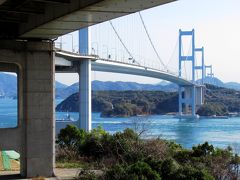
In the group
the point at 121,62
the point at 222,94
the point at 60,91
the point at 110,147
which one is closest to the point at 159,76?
the point at 121,62

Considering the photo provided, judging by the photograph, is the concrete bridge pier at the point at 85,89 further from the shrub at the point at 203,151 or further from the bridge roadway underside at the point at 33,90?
the bridge roadway underside at the point at 33,90

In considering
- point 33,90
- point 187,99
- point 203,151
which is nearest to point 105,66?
point 203,151

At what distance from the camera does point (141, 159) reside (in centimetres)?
1303

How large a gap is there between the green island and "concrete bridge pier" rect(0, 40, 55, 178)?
54.6m

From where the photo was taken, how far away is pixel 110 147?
18.3 meters

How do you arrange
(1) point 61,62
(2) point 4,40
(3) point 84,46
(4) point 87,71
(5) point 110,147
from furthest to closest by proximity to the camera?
(3) point 84,46, (4) point 87,71, (1) point 61,62, (5) point 110,147, (2) point 4,40

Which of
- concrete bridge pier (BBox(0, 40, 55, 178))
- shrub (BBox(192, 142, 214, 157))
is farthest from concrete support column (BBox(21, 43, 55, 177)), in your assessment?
shrub (BBox(192, 142, 214, 157))

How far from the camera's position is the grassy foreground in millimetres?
11152

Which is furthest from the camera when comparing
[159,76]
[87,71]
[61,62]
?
[159,76]

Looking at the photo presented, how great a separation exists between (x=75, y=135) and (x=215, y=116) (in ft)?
230

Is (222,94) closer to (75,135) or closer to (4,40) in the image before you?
(75,135)

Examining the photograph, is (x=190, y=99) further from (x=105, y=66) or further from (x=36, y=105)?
(x=36, y=105)

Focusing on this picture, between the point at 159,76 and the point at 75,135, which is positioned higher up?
the point at 159,76

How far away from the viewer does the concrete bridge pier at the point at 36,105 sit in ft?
47.8
